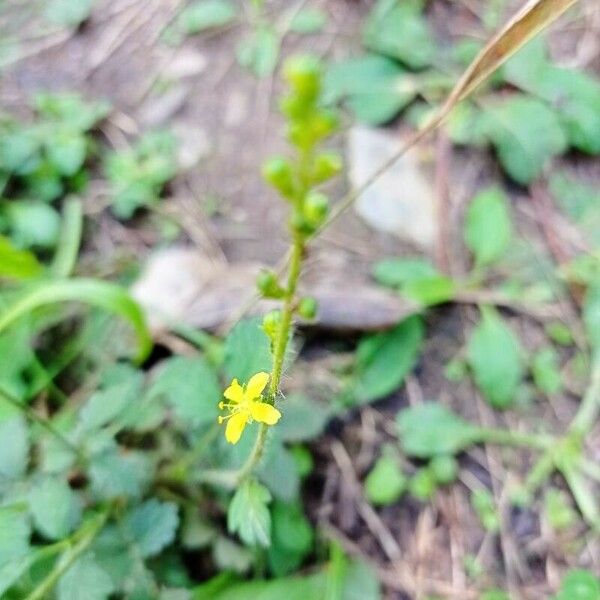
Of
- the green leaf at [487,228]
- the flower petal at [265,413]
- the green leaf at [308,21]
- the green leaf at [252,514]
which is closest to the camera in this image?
the flower petal at [265,413]

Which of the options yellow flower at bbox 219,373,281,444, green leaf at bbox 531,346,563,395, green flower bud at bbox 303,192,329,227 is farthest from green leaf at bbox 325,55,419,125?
green flower bud at bbox 303,192,329,227

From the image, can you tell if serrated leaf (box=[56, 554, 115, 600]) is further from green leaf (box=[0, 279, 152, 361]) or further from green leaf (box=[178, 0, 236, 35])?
green leaf (box=[178, 0, 236, 35])

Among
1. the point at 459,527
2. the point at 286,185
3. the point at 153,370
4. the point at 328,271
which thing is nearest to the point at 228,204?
the point at 328,271

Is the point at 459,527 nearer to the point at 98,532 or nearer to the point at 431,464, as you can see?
the point at 431,464

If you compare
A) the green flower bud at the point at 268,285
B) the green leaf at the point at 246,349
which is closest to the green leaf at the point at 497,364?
the green leaf at the point at 246,349

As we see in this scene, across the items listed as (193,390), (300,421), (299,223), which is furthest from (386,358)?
(299,223)

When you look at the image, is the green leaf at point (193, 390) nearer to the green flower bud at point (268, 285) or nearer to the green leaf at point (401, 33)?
the green flower bud at point (268, 285)

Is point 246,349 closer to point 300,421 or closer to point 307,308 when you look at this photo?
point 307,308
